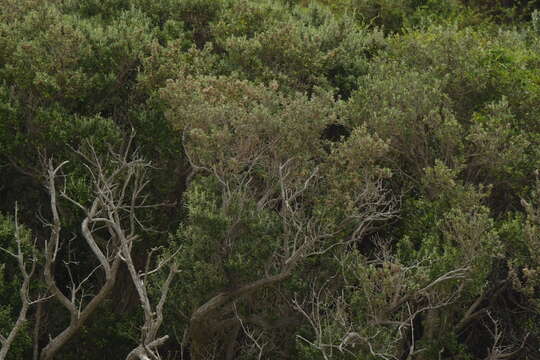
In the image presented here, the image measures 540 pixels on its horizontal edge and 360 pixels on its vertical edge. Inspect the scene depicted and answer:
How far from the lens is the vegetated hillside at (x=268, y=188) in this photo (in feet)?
56.5

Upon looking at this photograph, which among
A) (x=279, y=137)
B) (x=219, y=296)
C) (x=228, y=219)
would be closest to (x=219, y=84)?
(x=279, y=137)

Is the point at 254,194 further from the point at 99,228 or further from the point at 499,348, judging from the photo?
the point at 499,348

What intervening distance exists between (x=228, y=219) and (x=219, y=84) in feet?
11.7

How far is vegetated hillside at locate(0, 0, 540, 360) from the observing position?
56.5 feet

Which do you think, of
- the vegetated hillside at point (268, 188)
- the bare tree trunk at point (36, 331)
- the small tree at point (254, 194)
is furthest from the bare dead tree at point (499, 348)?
the bare tree trunk at point (36, 331)

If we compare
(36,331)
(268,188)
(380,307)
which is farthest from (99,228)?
(380,307)

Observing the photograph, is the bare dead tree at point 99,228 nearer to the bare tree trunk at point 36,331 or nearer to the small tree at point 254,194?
the bare tree trunk at point 36,331

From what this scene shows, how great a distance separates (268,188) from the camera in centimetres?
1803

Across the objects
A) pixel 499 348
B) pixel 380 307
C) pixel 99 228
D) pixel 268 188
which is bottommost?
pixel 499 348

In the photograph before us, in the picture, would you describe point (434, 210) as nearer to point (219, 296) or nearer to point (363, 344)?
point (363, 344)

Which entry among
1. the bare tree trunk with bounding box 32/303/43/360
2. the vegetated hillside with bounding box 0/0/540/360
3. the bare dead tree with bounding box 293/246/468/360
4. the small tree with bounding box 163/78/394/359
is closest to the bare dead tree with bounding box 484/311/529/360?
the vegetated hillside with bounding box 0/0/540/360

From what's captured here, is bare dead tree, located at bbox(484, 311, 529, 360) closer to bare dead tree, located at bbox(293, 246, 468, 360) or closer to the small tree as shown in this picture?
bare dead tree, located at bbox(293, 246, 468, 360)

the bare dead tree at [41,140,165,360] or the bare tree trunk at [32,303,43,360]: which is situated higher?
the bare dead tree at [41,140,165,360]

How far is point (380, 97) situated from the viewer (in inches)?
812
